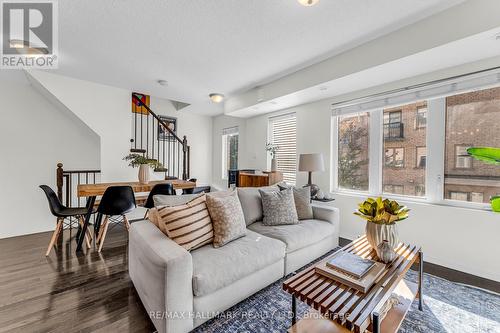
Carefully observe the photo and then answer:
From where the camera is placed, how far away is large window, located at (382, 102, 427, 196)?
9.20 ft

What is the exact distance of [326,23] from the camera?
2098 mm

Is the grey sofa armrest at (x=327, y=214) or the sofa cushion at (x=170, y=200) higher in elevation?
the sofa cushion at (x=170, y=200)

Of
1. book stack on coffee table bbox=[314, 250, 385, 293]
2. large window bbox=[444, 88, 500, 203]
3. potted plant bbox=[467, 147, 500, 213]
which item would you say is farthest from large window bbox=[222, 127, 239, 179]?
potted plant bbox=[467, 147, 500, 213]

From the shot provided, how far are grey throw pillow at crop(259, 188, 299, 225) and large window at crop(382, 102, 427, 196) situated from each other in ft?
5.09

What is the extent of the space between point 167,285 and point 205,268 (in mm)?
273

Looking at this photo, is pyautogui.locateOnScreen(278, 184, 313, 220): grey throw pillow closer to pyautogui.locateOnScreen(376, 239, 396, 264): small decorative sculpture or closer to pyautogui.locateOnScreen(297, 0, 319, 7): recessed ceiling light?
pyautogui.locateOnScreen(376, 239, 396, 264): small decorative sculpture

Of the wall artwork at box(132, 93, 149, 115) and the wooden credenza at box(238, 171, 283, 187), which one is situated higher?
the wall artwork at box(132, 93, 149, 115)

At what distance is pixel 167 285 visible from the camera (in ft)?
4.45

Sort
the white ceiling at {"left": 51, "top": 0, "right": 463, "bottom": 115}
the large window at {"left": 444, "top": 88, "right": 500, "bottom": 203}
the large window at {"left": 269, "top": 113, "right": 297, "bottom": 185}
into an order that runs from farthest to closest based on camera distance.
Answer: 1. the large window at {"left": 269, "top": 113, "right": 297, "bottom": 185}
2. the large window at {"left": 444, "top": 88, "right": 500, "bottom": 203}
3. the white ceiling at {"left": 51, "top": 0, "right": 463, "bottom": 115}

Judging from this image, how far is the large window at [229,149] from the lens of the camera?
5769mm

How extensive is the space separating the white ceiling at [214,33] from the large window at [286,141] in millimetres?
1189

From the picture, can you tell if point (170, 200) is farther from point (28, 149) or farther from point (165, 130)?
point (165, 130)

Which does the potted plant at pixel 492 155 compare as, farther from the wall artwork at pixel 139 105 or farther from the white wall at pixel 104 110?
the wall artwork at pixel 139 105

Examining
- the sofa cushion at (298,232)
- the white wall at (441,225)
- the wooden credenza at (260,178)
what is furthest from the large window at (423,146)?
the sofa cushion at (298,232)
